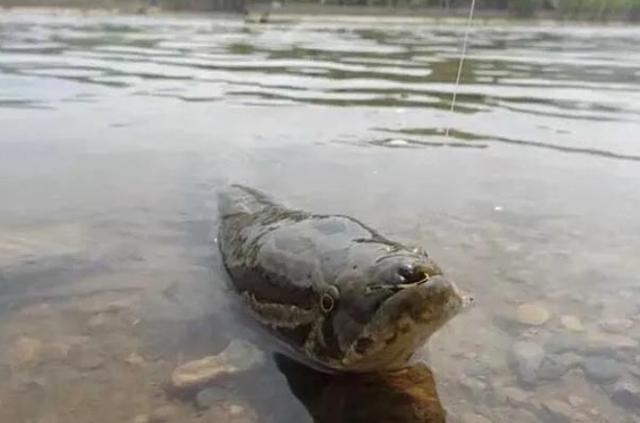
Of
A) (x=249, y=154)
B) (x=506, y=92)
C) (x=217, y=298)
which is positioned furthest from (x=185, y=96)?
(x=217, y=298)

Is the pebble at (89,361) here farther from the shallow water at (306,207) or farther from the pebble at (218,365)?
the pebble at (218,365)

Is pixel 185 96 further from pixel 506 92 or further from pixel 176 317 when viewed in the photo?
pixel 176 317

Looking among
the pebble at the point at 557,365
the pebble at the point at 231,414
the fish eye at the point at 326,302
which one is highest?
the fish eye at the point at 326,302

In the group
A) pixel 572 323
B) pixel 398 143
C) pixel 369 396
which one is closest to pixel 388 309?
pixel 369 396

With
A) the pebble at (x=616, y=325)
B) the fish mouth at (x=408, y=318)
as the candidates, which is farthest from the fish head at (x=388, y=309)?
the pebble at (x=616, y=325)

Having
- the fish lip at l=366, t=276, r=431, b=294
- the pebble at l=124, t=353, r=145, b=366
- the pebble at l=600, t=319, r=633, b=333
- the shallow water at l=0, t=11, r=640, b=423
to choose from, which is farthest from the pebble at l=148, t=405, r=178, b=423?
the pebble at l=600, t=319, r=633, b=333

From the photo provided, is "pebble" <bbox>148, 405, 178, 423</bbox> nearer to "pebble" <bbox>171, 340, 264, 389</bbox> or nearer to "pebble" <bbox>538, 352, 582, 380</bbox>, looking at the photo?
"pebble" <bbox>171, 340, 264, 389</bbox>
